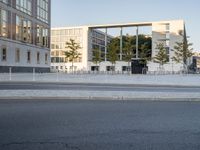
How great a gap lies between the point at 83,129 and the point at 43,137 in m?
1.22

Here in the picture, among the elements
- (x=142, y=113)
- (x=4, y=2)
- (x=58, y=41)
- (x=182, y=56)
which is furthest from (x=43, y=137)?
(x=58, y=41)

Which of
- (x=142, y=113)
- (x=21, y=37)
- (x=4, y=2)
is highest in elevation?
(x=4, y=2)

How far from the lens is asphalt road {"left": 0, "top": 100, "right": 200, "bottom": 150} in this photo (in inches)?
245

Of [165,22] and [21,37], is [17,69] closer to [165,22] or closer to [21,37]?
[21,37]

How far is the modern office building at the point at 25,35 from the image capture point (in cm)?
5053

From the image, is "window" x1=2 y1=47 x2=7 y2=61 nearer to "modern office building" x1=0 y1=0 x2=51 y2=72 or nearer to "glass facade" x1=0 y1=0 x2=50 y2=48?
"modern office building" x1=0 y1=0 x2=51 y2=72

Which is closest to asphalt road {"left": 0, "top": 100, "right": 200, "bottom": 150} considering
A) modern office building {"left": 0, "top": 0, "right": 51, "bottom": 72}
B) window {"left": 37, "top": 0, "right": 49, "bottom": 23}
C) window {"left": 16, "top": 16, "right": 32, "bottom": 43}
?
modern office building {"left": 0, "top": 0, "right": 51, "bottom": 72}

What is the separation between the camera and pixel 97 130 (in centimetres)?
770

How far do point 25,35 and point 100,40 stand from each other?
7487 cm

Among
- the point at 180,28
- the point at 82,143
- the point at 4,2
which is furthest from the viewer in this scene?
the point at 180,28

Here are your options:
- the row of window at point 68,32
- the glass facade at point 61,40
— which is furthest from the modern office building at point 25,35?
the glass facade at point 61,40

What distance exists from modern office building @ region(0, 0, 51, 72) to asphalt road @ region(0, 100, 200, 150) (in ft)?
135

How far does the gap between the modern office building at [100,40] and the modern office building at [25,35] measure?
31.5m

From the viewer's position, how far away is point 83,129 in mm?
7805
